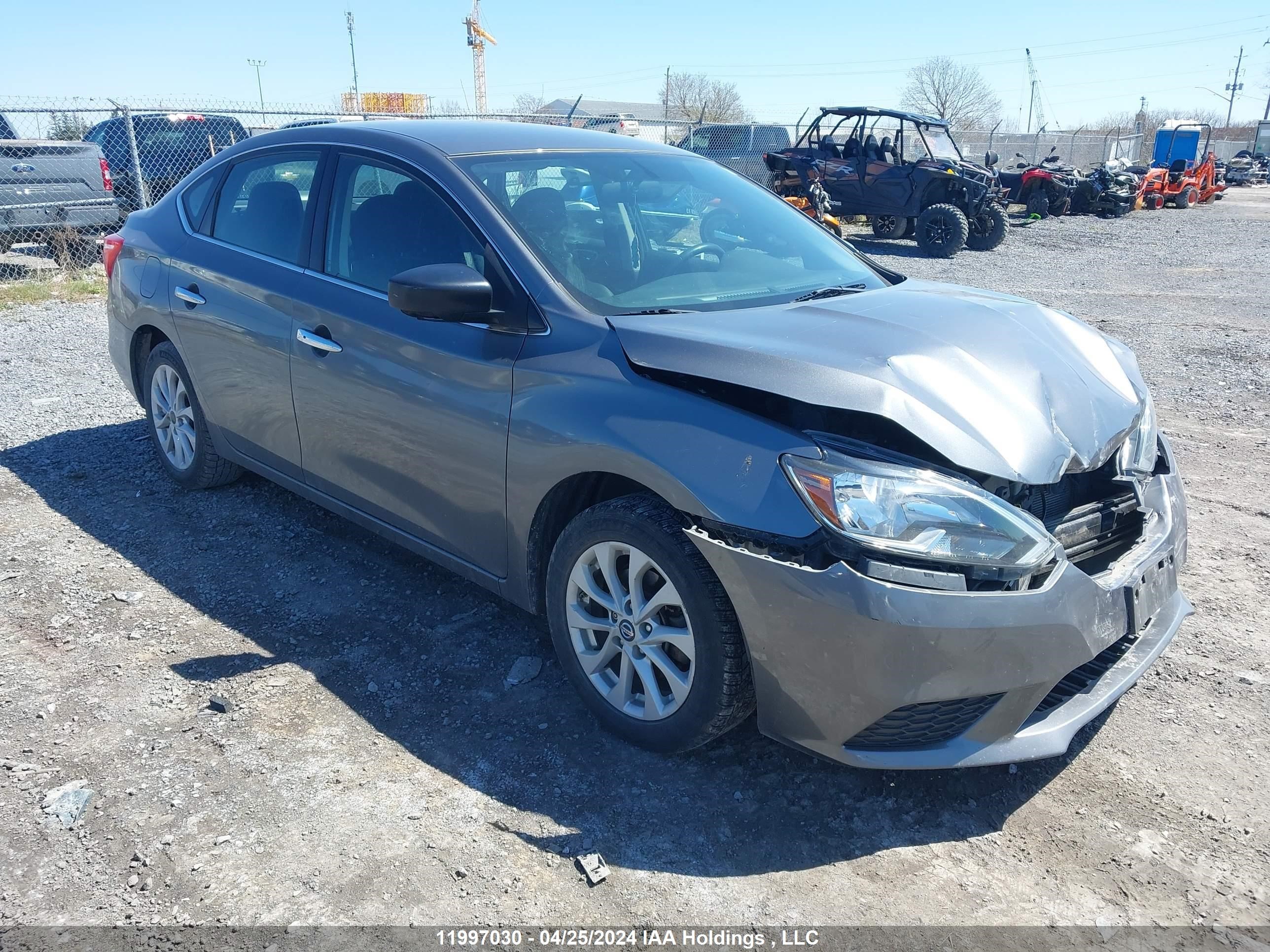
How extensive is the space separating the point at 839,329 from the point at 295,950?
2126 mm

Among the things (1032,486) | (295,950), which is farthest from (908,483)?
(295,950)

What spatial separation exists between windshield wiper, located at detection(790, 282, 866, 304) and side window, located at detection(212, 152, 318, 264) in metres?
2.00

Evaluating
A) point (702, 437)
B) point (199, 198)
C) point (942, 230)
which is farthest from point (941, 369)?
point (942, 230)

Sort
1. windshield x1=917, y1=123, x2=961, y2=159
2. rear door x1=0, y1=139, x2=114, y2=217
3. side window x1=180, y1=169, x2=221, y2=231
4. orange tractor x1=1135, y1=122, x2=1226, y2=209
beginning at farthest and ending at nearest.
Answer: orange tractor x1=1135, y1=122, x2=1226, y2=209 < windshield x1=917, y1=123, x2=961, y2=159 < rear door x1=0, y1=139, x2=114, y2=217 < side window x1=180, y1=169, x2=221, y2=231

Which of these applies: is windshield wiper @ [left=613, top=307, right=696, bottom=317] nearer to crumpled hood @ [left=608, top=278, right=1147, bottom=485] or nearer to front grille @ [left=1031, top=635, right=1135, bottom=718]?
crumpled hood @ [left=608, top=278, right=1147, bottom=485]

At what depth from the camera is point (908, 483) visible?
234cm

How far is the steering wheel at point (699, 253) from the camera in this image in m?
3.37

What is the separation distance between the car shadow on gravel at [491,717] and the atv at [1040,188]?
20820mm

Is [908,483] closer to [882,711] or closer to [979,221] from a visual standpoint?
[882,711]

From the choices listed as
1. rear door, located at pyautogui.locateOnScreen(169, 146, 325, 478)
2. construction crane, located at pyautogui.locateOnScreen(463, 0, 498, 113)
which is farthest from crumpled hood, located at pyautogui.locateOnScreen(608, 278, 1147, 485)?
construction crane, located at pyautogui.locateOnScreen(463, 0, 498, 113)

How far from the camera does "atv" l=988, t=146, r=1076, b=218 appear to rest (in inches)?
851

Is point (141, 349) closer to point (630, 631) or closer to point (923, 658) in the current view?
point (630, 631)

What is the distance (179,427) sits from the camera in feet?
15.9

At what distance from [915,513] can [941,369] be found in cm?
51
